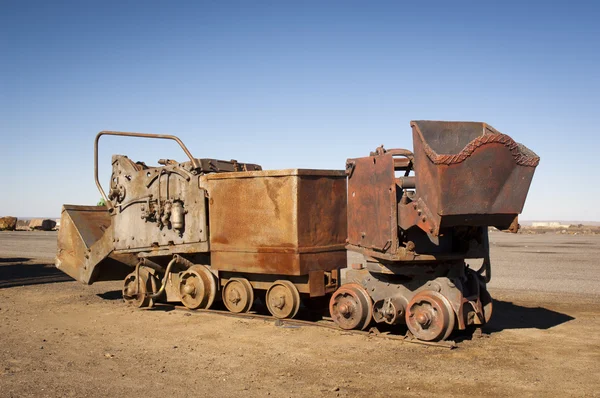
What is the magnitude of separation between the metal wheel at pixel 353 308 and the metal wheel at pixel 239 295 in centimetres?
194

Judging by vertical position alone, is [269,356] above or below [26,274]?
below

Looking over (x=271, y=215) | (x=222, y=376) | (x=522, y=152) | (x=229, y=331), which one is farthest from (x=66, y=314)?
(x=522, y=152)

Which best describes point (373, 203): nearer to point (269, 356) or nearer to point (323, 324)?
point (323, 324)

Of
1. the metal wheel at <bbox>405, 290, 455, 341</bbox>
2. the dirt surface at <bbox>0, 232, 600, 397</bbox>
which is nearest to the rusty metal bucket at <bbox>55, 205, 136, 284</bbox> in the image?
the dirt surface at <bbox>0, 232, 600, 397</bbox>

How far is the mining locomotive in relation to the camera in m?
7.92

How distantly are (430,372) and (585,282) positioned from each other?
1146cm

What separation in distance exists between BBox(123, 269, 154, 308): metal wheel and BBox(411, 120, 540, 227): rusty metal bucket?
6.47 meters

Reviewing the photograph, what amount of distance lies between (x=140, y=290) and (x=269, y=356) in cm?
507

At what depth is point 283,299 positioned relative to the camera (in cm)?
1025

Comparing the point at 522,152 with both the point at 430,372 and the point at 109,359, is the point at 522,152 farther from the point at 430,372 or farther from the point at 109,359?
the point at 109,359

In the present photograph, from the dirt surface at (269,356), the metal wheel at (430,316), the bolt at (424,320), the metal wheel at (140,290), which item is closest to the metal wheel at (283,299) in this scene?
the dirt surface at (269,356)

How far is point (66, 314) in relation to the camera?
38.1ft

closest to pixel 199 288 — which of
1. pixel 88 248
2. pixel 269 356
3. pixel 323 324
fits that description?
pixel 323 324

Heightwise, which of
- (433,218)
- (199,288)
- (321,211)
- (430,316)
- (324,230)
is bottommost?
(430,316)
